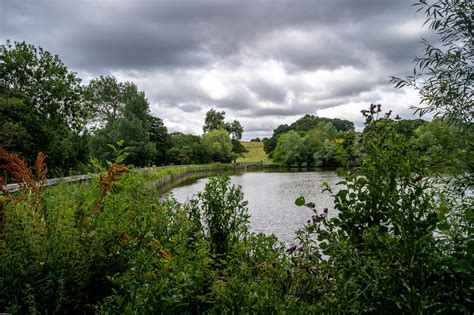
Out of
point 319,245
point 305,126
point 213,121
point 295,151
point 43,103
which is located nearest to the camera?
point 319,245

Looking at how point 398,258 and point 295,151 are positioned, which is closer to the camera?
point 398,258

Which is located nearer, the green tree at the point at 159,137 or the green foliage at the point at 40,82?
the green foliage at the point at 40,82

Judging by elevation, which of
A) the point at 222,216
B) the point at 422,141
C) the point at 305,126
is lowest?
the point at 222,216

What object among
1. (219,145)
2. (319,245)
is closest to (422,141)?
(319,245)

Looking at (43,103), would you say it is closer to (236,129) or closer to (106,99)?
(106,99)

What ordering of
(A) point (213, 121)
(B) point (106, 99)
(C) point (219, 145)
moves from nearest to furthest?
(B) point (106, 99)
(C) point (219, 145)
(A) point (213, 121)

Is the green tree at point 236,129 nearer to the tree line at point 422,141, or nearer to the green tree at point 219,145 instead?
the green tree at point 219,145

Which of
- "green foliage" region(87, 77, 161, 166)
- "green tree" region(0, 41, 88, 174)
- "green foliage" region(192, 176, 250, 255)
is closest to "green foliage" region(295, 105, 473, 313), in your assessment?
"green foliage" region(192, 176, 250, 255)

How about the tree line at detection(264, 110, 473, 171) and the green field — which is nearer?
the tree line at detection(264, 110, 473, 171)

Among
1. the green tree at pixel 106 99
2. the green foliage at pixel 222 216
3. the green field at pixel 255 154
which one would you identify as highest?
the green tree at pixel 106 99

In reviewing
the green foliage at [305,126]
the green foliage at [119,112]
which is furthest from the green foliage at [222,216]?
the green foliage at [305,126]

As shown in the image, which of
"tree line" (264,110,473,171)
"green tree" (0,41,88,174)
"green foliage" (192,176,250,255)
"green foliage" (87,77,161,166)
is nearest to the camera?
"tree line" (264,110,473,171)

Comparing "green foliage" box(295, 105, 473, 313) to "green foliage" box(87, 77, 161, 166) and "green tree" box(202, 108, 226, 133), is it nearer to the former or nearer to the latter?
"green foliage" box(87, 77, 161, 166)

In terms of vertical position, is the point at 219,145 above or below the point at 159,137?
below
